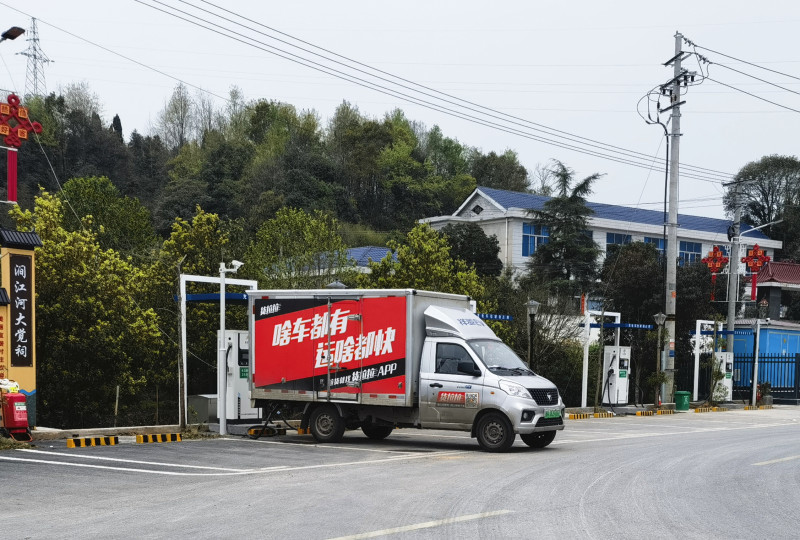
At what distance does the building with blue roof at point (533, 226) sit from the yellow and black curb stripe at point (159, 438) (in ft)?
134

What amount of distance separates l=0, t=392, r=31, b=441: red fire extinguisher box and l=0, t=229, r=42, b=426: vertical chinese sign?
0.86 meters

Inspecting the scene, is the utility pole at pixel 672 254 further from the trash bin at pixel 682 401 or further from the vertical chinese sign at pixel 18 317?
the vertical chinese sign at pixel 18 317

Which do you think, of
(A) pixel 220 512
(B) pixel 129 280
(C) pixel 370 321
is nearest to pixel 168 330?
(B) pixel 129 280

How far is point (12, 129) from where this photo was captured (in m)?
18.7

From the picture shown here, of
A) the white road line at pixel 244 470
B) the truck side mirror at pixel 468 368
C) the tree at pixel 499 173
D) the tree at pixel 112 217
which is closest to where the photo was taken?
the white road line at pixel 244 470

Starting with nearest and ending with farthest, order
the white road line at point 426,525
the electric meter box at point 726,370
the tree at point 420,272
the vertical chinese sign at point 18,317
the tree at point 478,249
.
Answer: the white road line at point 426,525 < the vertical chinese sign at point 18,317 < the tree at point 420,272 < the electric meter box at point 726,370 < the tree at point 478,249

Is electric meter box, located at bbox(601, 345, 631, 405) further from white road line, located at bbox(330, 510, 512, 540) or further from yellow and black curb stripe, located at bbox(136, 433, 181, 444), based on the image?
white road line, located at bbox(330, 510, 512, 540)

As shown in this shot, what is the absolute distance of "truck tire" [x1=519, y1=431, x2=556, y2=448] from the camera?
1725cm

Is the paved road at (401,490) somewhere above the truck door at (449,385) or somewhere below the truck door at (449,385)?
below

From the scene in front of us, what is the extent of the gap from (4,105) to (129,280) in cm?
1140

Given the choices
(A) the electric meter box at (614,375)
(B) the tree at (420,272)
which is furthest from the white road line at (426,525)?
(B) the tree at (420,272)

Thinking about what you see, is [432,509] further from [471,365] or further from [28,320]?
[28,320]

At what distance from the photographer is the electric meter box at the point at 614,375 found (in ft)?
99.1

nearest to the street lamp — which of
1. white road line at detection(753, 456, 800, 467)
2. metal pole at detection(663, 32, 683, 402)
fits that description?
white road line at detection(753, 456, 800, 467)
